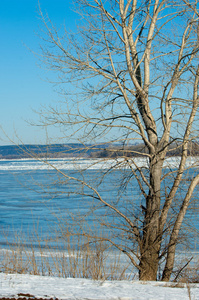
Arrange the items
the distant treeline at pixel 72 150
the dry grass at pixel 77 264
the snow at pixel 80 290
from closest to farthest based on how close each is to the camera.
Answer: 1. the snow at pixel 80 290
2. the dry grass at pixel 77 264
3. the distant treeline at pixel 72 150

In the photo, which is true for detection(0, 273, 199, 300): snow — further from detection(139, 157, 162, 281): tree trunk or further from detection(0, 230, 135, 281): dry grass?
detection(139, 157, 162, 281): tree trunk

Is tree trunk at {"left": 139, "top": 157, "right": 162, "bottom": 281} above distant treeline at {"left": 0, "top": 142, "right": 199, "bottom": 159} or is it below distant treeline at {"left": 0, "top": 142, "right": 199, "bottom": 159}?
below

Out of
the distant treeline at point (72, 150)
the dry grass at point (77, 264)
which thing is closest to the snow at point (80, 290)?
the dry grass at point (77, 264)

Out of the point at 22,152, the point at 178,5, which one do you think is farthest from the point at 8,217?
the point at 178,5

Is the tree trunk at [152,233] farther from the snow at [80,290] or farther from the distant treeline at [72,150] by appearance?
the snow at [80,290]

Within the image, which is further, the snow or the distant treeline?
the distant treeline

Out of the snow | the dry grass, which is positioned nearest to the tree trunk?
the dry grass

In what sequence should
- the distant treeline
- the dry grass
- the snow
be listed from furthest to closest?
the distant treeline
the dry grass
the snow

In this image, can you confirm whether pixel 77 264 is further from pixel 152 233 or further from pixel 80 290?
pixel 80 290

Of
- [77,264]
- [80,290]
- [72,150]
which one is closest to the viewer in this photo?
[80,290]

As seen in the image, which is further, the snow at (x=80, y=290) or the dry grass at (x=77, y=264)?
the dry grass at (x=77, y=264)

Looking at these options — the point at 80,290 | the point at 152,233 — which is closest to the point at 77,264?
the point at 152,233

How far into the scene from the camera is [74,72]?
7164 millimetres

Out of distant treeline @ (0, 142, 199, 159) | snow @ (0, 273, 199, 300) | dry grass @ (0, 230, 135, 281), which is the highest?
distant treeline @ (0, 142, 199, 159)
